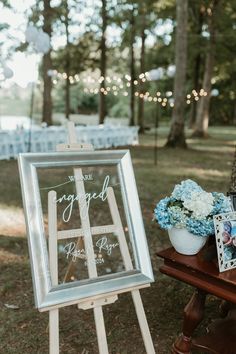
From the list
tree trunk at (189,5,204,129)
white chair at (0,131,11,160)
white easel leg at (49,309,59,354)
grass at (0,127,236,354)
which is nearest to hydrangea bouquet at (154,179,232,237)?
white easel leg at (49,309,59,354)

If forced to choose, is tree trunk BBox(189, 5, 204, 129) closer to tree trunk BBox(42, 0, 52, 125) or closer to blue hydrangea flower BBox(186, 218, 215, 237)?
tree trunk BBox(42, 0, 52, 125)

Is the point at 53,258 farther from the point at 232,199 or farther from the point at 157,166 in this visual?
the point at 157,166

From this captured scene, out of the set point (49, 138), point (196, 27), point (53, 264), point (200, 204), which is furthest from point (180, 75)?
point (53, 264)

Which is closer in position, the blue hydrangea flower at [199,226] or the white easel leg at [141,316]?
the blue hydrangea flower at [199,226]

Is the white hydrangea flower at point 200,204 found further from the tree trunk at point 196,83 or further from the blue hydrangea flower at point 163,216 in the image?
the tree trunk at point 196,83

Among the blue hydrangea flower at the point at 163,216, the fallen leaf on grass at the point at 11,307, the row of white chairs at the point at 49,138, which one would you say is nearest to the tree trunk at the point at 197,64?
the row of white chairs at the point at 49,138

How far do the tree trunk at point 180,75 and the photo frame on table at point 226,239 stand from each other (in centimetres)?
1062

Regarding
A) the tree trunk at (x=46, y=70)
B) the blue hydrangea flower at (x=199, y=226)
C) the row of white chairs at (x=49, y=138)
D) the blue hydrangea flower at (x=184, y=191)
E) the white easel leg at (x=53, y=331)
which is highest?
the tree trunk at (x=46, y=70)

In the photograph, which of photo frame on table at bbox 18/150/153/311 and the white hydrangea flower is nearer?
photo frame on table at bbox 18/150/153/311

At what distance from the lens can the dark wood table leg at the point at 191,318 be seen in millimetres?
2207

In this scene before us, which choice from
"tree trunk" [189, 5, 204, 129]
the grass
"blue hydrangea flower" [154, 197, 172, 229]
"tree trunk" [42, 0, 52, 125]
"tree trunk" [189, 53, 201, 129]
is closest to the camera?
"blue hydrangea flower" [154, 197, 172, 229]

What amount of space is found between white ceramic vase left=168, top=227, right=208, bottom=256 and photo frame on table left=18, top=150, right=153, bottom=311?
174 millimetres

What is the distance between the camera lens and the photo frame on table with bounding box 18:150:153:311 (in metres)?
1.89

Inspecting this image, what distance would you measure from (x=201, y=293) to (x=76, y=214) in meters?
0.78
